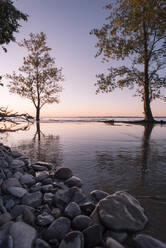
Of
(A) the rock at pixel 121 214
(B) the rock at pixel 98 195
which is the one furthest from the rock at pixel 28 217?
(B) the rock at pixel 98 195

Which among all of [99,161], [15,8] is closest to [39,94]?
[15,8]

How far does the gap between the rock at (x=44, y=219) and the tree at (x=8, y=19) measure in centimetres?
529

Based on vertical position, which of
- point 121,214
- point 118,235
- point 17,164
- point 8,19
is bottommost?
point 118,235

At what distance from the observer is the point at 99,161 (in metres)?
4.17

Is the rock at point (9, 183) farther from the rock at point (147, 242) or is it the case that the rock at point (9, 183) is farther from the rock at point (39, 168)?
the rock at point (147, 242)

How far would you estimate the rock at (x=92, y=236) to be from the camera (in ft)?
5.00

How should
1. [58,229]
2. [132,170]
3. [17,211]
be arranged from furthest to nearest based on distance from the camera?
[132,170], [17,211], [58,229]

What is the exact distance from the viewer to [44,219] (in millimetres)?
1849

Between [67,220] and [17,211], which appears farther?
[17,211]

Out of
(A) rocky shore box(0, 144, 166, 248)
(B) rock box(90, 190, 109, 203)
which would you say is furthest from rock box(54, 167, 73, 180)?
(B) rock box(90, 190, 109, 203)

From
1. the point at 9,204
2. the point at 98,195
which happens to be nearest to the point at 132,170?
the point at 98,195

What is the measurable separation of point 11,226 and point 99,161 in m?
2.83

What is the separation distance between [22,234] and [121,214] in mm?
1159

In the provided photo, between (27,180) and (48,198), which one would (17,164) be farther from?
(48,198)
